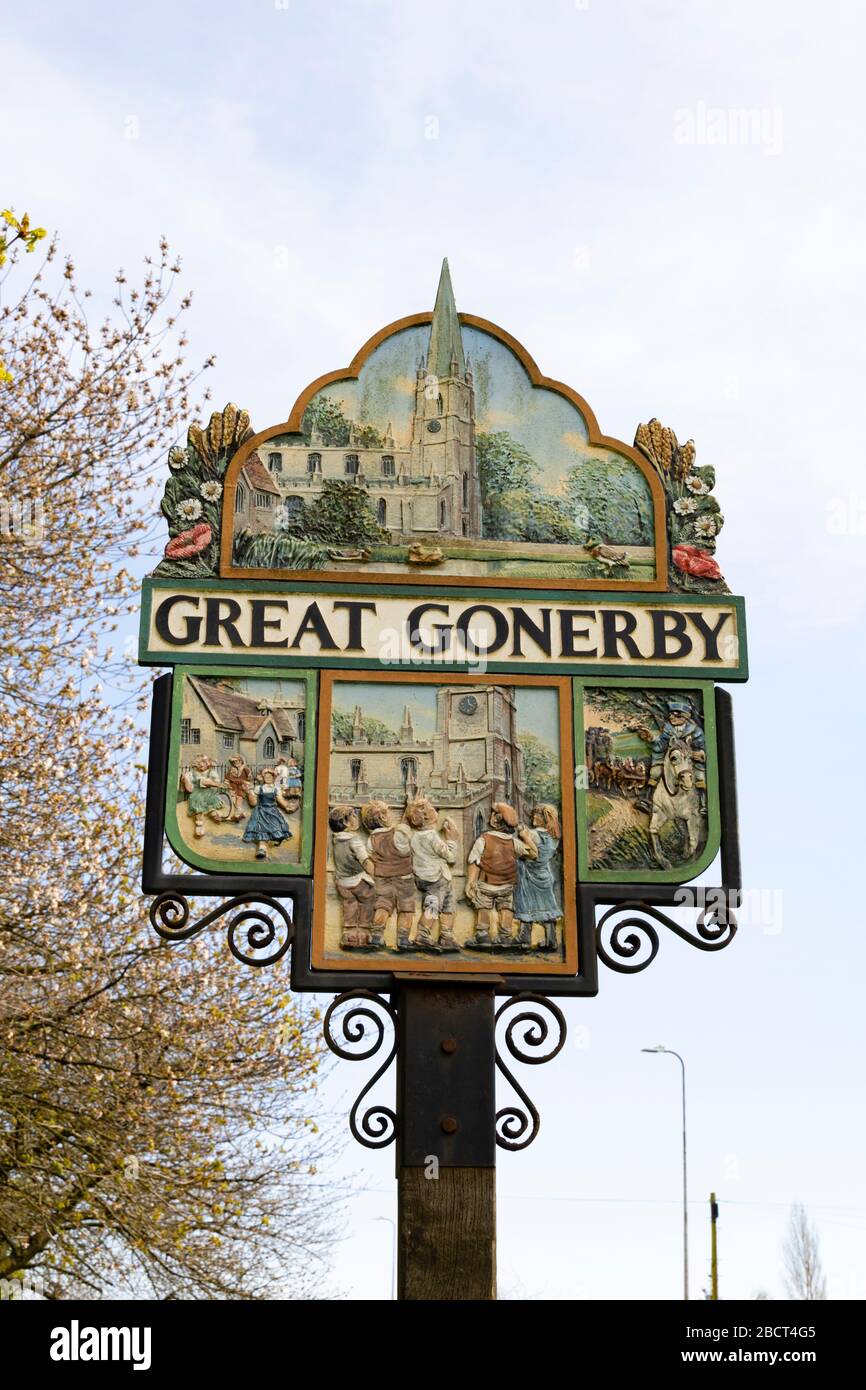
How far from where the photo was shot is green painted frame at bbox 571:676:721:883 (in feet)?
27.2

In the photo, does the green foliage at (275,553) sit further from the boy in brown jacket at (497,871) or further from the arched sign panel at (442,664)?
the boy in brown jacket at (497,871)

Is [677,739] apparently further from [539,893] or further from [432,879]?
[432,879]

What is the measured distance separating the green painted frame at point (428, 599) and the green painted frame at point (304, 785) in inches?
1.8

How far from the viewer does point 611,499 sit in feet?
29.3

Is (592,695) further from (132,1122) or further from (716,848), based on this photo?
(132,1122)

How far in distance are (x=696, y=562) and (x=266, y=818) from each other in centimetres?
255

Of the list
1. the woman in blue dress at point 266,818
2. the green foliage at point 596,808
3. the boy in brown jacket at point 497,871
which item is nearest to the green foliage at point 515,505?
the green foliage at point 596,808

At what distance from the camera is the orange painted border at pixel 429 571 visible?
869cm

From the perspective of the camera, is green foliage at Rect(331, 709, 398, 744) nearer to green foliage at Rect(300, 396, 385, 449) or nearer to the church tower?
the church tower

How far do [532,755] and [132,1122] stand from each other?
23.1 feet

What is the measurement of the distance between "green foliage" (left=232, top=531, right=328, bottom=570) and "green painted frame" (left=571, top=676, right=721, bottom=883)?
1.44m

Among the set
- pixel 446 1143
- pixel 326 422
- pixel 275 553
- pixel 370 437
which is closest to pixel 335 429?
pixel 326 422

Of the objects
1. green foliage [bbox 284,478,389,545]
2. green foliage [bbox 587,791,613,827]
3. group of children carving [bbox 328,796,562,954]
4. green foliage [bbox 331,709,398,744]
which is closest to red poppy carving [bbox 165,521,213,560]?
green foliage [bbox 284,478,389,545]
